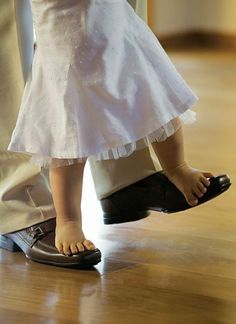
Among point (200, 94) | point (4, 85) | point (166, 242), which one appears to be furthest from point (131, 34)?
point (200, 94)

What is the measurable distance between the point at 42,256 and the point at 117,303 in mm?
196

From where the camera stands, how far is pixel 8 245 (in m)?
1.23

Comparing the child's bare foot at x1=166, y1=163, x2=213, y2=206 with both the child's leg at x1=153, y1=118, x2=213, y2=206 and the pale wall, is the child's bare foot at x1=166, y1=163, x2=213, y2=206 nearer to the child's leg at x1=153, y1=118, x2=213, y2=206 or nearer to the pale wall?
the child's leg at x1=153, y1=118, x2=213, y2=206

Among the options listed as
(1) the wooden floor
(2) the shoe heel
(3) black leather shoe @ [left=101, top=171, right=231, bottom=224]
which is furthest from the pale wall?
(2) the shoe heel

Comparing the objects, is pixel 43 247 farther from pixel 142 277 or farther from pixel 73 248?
pixel 142 277

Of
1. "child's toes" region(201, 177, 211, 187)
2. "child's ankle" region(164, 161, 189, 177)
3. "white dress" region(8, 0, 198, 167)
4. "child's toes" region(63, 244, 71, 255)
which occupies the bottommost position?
"child's toes" region(63, 244, 71, 255)

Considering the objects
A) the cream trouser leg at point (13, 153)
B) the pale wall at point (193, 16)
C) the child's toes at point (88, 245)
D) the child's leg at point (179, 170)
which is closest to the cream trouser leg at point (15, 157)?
the cream trouser leg at point (13, 153)

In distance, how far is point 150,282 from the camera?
1082 mm

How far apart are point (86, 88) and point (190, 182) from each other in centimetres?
28

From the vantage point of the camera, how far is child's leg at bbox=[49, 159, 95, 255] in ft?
3.68

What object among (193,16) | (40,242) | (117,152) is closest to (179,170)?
(117,152)

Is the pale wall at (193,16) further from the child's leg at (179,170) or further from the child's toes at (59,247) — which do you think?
the child's toes at (59,247)

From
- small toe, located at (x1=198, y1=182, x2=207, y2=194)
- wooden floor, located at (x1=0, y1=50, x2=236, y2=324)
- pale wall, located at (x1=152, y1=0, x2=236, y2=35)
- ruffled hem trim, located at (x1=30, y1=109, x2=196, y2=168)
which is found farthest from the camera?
pale wall, located at (x1=152, y1=0, x2=236, y2=35)

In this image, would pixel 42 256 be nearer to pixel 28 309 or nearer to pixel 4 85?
pixel 28 309
